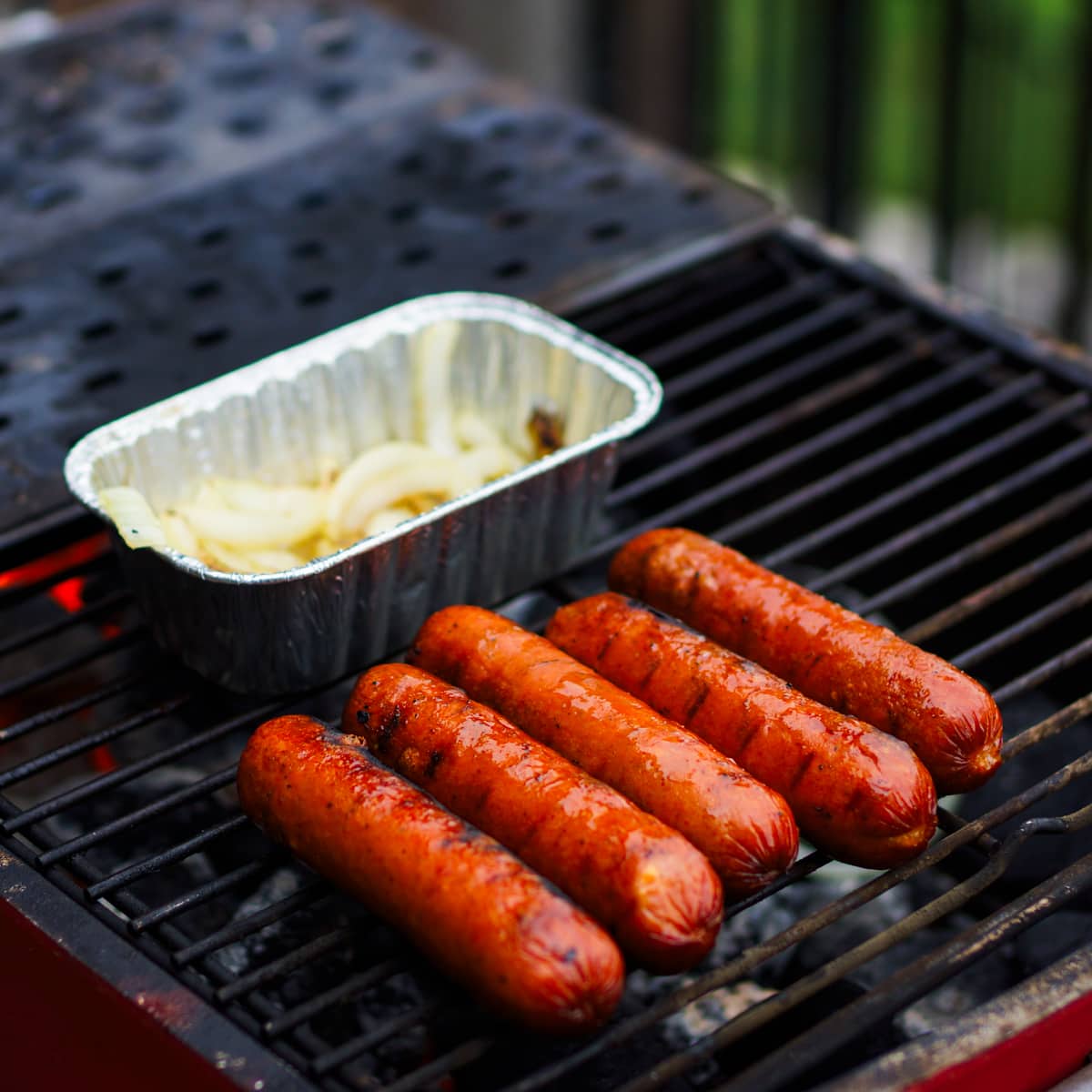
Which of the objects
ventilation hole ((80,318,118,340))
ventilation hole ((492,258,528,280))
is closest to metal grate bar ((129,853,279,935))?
ventilation hole ((80,318,118,340))

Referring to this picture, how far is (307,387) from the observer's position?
2.99m

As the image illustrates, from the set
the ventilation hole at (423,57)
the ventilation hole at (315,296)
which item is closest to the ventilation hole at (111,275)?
the ventilation hole at (315,296)

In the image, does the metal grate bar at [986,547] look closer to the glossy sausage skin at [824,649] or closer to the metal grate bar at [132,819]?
the glossy sausage skin at [824,649]

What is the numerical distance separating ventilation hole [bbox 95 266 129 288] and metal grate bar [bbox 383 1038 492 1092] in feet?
7.35

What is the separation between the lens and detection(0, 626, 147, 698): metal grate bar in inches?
102

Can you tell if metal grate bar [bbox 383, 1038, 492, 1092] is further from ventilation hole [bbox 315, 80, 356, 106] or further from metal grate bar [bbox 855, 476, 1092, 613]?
ventilation hole [bbox 315, 80, 356, 106]

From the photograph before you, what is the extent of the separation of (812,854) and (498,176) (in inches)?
88.4

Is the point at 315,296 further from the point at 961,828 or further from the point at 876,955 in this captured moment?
the point at 876,955

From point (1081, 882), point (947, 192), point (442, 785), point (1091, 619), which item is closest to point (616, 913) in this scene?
point (442, 785)

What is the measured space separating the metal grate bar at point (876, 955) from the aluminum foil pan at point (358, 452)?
3.13 ft

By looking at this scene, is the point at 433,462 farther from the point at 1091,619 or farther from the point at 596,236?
the point at 1091,619

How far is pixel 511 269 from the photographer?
3500mm

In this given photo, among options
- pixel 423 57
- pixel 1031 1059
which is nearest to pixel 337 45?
pixel 423 57

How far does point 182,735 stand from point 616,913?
163 centimetres
